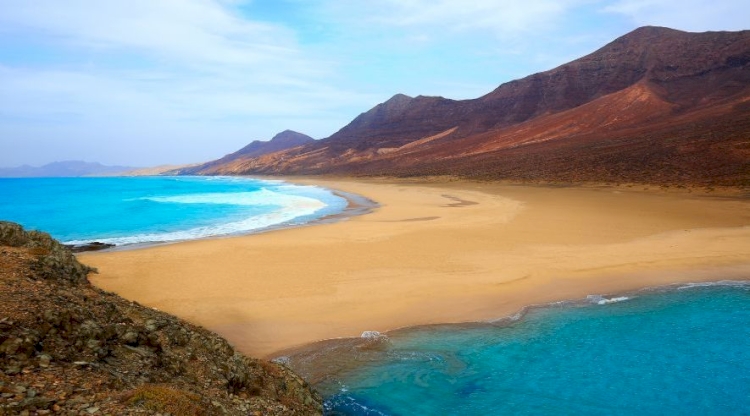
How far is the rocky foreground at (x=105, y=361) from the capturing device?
495 cm

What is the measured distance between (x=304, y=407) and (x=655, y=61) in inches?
4650

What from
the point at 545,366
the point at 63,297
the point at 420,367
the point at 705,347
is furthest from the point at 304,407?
the point at 705,347

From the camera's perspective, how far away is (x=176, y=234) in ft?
92.1

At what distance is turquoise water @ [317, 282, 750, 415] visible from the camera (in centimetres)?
841

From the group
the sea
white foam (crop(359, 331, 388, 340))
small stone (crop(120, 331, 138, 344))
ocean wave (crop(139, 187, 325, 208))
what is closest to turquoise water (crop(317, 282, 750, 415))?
the sea

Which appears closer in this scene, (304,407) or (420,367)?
(304,407)

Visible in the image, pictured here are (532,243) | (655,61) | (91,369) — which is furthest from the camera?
(655,61)

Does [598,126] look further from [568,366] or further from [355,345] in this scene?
[355,345]

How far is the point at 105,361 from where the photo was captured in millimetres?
6133

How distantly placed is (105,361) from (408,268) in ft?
38.9

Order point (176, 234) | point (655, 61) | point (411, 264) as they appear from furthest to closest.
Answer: point (655, 61) → point (176, 234) → point (411, 264)

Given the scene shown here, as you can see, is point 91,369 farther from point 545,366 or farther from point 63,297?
point 545,366

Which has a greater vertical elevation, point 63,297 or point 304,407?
point 63,297

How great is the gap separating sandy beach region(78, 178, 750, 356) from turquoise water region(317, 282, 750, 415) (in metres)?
1.35
